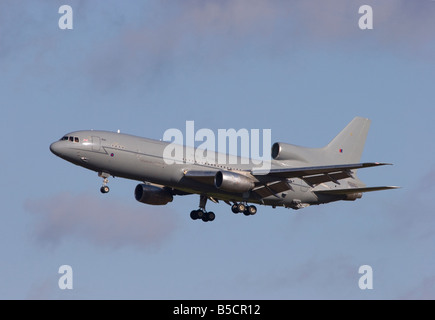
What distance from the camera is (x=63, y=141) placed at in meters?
73.8

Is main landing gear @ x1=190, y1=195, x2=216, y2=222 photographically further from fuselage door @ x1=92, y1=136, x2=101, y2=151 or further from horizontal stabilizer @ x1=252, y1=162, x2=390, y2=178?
fuselage door @ x1=92, y1=136, x2=101, y2=151

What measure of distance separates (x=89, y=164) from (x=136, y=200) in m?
11.0

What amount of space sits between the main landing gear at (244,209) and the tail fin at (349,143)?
32.3 feet

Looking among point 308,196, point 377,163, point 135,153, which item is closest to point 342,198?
point 308,196

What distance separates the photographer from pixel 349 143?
87438 millimetres

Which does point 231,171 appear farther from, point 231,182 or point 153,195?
point 153,195

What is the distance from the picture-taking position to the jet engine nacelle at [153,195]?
271ft

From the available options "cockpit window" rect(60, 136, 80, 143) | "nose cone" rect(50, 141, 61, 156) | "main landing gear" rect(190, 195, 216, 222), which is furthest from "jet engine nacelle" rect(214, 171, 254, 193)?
"nose cone" rect(50, 141, 61, 156)

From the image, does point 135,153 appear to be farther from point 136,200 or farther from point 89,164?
point 136,200

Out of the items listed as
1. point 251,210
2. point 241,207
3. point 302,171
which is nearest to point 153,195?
point 241,207

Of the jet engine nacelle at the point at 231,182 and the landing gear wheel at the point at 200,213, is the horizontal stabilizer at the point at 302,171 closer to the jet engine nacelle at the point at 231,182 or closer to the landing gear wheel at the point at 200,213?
the jet engine nacelle at the point at 231,182

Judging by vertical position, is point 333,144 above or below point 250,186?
above

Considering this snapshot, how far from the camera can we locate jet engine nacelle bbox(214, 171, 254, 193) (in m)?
75.6
